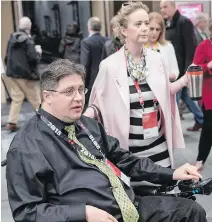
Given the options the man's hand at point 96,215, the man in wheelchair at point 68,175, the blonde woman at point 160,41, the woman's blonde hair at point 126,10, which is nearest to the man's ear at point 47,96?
the man in wheelchair at point 68,175

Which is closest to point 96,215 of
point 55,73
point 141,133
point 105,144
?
point 105,144

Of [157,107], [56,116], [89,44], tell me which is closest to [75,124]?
[56,116]

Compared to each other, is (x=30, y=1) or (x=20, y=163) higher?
(x=30, y=1)

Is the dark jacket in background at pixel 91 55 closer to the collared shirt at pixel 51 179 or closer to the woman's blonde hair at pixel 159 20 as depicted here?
the woman's blonde hair at pixel 159 20

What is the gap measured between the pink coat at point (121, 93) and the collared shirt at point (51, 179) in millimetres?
494

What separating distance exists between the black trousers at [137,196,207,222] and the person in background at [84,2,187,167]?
57 centimetres

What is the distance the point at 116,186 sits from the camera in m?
1.78

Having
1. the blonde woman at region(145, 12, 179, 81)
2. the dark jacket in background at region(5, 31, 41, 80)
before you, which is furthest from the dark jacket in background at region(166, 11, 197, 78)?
the dark jacket in background at region(5, 31, 41, 80)

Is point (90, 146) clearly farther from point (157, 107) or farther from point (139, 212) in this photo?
point (157, 107)

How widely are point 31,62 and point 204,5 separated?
13.1ft

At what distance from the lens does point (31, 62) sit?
577 cm

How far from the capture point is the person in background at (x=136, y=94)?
235cm

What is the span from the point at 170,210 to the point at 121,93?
0.79 meters

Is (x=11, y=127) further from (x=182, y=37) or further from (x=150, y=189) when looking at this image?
(x=150, y=189)
